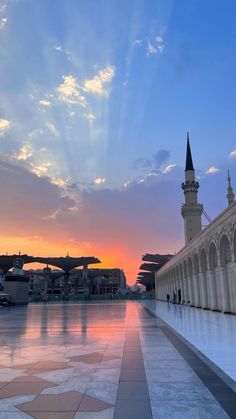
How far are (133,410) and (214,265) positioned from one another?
24.0 metres

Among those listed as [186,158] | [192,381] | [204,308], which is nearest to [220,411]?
[192,381]

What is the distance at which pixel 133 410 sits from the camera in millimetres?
4723

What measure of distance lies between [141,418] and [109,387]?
1.53 metres

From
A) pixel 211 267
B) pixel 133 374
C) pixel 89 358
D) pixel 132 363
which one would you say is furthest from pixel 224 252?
pixel 133 374

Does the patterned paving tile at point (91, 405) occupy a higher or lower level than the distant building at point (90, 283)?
lower

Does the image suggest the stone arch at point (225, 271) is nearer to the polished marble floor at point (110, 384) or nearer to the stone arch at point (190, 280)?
the stone arch at point (190, 280)

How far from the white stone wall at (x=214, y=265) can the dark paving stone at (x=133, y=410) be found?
17077mm

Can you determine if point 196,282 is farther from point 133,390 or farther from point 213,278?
point 133,390

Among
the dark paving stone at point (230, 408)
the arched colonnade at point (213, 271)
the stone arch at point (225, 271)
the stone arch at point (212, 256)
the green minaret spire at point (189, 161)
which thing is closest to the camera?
the dark paving stone at point (230, 408)

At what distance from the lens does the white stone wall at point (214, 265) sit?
2244 centimetres

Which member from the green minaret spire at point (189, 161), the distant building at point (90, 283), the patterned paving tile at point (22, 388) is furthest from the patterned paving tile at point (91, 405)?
the distant building at point (90, 283)

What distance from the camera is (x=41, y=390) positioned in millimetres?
5688

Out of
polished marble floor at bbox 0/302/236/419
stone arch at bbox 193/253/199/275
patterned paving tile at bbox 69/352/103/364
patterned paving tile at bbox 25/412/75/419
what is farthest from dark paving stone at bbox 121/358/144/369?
stone arch at bbox 193/253/199/275

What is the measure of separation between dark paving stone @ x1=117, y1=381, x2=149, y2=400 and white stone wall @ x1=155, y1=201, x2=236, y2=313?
53.1 feet
